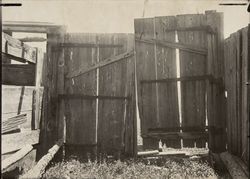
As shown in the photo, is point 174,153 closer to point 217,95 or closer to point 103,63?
point 217,95

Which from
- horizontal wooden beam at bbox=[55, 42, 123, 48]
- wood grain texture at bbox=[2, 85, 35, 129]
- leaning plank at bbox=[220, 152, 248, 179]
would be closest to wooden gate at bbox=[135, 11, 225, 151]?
horizontal wooden beam at bbox=[55, 42, 123, 48]

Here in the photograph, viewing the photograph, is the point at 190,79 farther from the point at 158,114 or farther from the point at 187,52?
the point at 158,114

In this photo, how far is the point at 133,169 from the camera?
5.10m

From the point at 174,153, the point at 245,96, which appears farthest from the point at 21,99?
the point at 245,96

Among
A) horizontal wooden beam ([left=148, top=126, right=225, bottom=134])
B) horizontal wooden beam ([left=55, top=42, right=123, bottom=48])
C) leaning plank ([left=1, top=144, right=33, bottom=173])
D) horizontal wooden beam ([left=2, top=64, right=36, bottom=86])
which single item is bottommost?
leaning plank ([left=1, top=144, right=33, bottom=173])

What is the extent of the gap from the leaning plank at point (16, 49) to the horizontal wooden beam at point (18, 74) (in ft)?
0.69

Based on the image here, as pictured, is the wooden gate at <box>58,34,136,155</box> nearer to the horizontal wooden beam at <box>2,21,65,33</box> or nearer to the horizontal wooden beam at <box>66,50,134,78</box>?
the horizontal wooden beam at <box>66,50,134,78</box>

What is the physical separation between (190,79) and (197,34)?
907 mm

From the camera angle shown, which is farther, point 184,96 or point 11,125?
point 184,96

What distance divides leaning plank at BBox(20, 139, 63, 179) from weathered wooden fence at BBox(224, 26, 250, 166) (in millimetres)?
3030

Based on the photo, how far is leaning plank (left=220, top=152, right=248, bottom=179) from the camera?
420cm

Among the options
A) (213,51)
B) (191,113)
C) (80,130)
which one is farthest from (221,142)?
(80,130)

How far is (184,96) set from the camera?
6.06 metres

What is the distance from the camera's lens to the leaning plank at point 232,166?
13.8 feet
